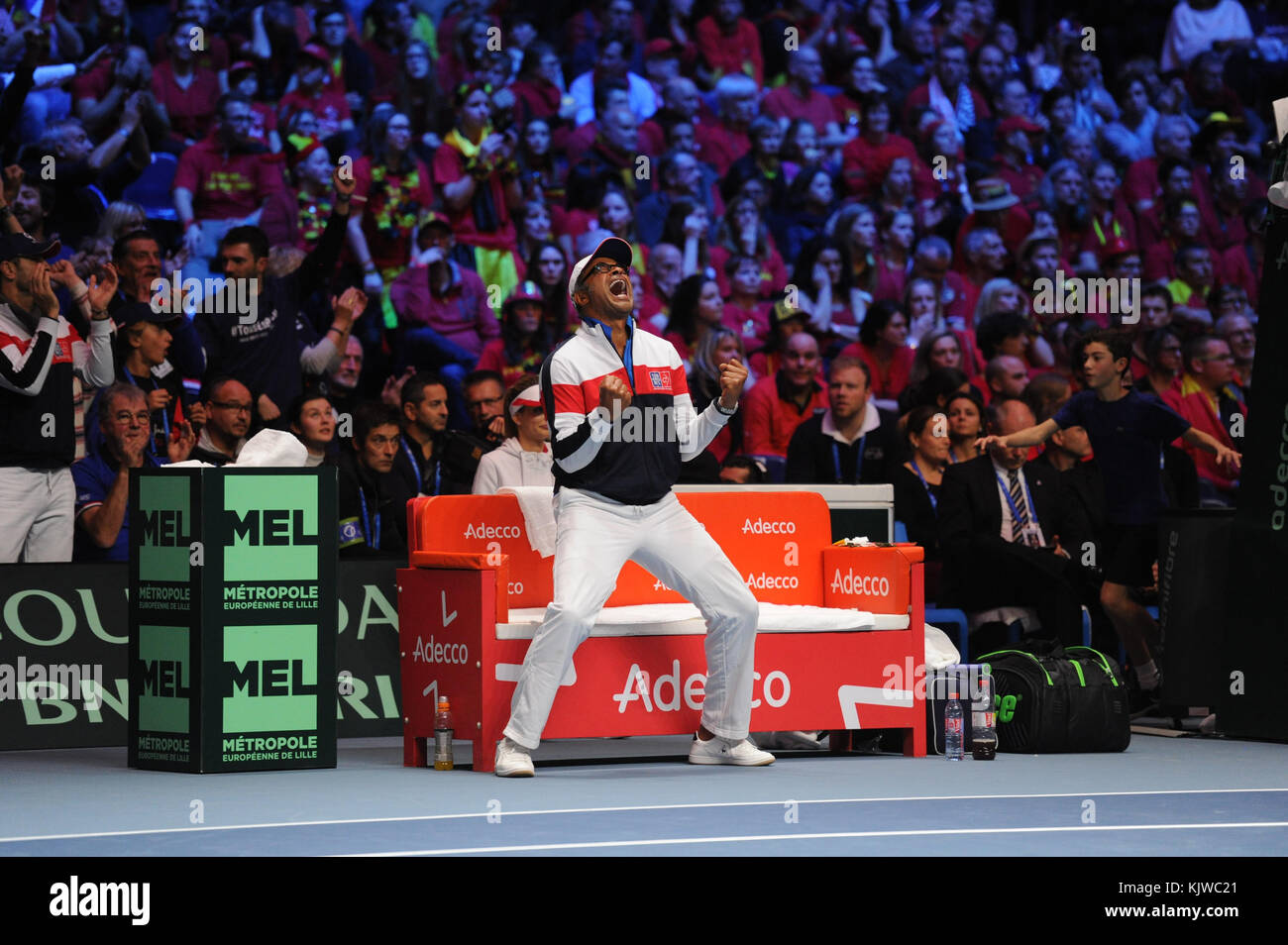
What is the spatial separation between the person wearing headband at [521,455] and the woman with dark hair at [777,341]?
305cm

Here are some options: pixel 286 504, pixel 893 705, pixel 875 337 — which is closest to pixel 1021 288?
pixel 875 337

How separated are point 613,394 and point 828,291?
6114 mm

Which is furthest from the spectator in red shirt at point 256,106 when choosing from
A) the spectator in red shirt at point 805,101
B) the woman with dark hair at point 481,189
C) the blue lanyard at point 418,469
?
the spectator in red shirt at point 805,101

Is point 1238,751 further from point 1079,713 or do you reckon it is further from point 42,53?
point 42,53

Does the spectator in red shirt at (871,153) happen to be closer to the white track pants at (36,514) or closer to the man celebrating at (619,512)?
the man celebrating at (619,512)

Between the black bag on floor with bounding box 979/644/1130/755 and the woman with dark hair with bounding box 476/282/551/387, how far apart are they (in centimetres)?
445

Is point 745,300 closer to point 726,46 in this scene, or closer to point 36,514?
point 726,46

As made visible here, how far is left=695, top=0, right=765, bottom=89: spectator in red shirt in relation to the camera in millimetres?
13570

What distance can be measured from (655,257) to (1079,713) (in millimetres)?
5242

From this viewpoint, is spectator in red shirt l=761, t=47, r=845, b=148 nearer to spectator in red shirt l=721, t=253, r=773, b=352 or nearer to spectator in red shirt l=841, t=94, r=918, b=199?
spectator in red shirt l=841, t=94, r=918, b=199

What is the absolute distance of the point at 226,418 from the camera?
9844 mm

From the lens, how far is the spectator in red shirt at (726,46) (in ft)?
44.5

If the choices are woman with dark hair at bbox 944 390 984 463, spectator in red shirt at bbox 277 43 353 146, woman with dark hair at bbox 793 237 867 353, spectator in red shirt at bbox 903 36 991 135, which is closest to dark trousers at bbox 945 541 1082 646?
woman with dark hair at bbox 944 390 984 463

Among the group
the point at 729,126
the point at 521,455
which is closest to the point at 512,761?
the point at 521,455
